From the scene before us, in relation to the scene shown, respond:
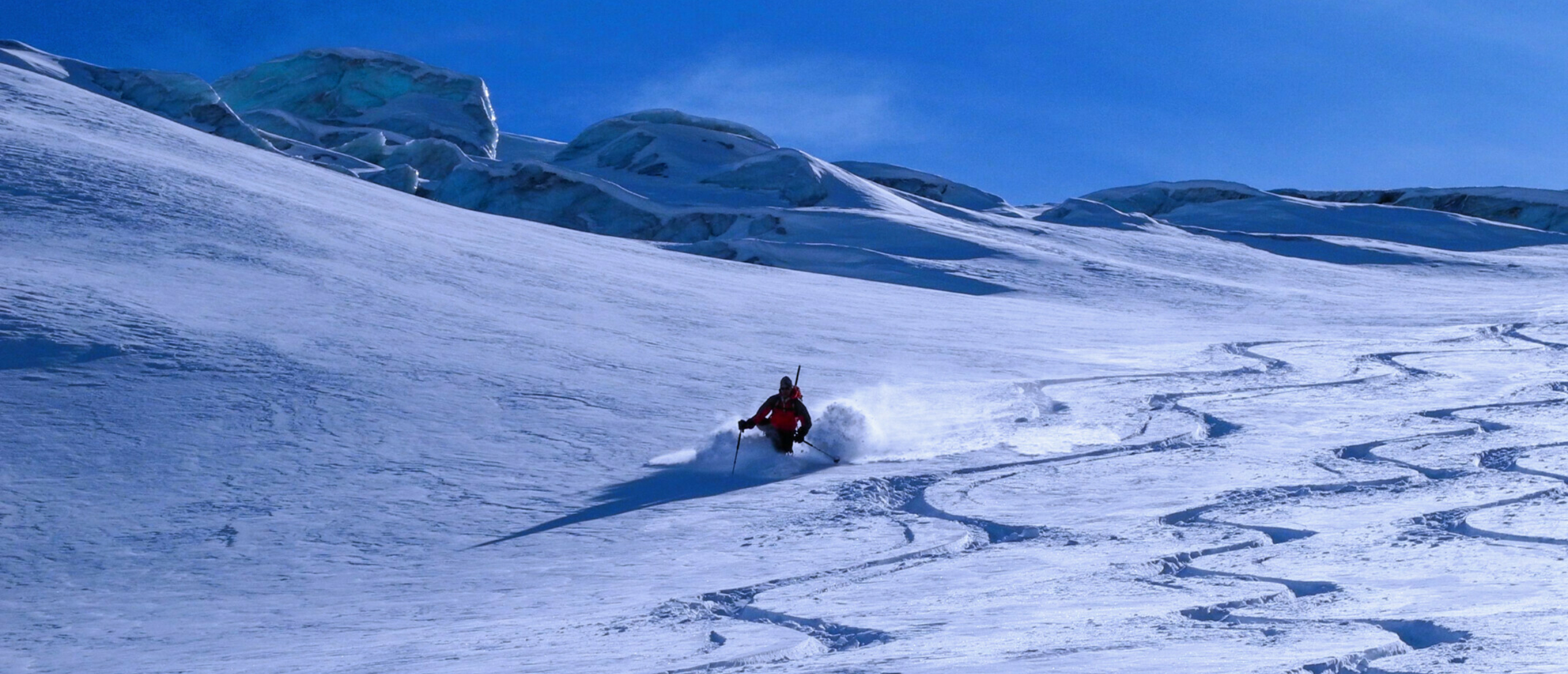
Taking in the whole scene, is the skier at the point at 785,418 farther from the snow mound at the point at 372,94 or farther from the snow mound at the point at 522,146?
the snow mound at the point at 522,146

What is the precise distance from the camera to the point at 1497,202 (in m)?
43.9

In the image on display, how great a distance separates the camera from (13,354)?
923cm

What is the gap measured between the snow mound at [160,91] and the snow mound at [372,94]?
433 inches

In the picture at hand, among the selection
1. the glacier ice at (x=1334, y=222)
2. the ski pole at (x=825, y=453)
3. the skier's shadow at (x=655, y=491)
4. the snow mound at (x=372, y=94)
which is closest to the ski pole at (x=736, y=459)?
the skier's shadow at (x=655, y=491)

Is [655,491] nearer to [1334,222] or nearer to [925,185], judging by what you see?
[1334,222]

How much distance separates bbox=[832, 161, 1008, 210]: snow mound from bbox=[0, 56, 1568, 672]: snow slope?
25025 millimetres

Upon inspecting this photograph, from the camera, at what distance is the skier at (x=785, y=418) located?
30.3 ft

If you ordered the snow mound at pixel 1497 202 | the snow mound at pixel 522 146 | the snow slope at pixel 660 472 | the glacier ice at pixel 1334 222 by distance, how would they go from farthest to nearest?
the snow mound at pixel 522 146 → the snow mound at pixel 1497 202 → the glacier ice at pixel 1334 222 → the snow slope at pixel 660 472

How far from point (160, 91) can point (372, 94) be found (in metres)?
14.9

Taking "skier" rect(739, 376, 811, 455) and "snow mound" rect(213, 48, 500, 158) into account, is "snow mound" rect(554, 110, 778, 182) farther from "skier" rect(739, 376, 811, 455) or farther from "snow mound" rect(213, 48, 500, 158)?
"skier" rect(739, 376, 811, 455)

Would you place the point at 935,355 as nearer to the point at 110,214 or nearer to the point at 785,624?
the point at 110,214

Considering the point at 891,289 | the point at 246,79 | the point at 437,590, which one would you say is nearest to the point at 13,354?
the point at 437,590

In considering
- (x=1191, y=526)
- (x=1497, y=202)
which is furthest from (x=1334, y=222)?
(x=1191, y=526)

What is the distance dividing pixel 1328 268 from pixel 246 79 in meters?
38.8
